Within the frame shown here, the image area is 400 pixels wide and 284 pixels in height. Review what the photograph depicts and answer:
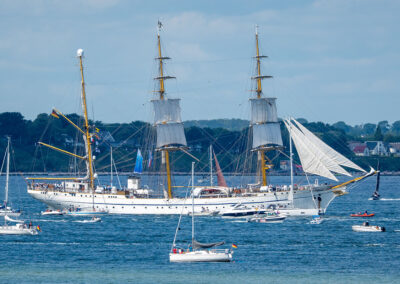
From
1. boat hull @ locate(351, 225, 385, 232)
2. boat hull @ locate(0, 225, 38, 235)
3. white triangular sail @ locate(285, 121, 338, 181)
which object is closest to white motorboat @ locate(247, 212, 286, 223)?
white triangular sail @ locate(285, 121, 338, 181)

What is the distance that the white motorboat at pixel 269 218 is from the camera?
9412 cm

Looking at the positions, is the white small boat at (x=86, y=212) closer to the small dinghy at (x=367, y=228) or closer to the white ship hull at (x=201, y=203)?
the white ship hull at (x=201, y=203)

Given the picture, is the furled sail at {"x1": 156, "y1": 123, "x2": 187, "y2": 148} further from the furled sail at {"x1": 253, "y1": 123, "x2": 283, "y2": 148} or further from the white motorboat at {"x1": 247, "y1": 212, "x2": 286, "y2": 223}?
the white motorboat at {"x1": 247, "y1": 212, "x2": 286, "y2": 223}

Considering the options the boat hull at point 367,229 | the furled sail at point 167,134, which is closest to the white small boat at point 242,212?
the furled sail at point 167,134

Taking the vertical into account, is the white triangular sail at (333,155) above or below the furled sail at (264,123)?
below

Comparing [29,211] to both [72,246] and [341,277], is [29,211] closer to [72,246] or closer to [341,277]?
[72,246]

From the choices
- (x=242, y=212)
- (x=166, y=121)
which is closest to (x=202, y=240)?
(x=242, y=212)

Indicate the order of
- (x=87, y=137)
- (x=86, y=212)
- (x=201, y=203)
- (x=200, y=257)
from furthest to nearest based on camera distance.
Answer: (x=87, y=137) → (x=86, y=212) → (x=201, y=203) → (x=200, y=257)

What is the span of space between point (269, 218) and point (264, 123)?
2021cm

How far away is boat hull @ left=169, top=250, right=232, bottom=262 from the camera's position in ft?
212

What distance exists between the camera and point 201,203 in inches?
4035

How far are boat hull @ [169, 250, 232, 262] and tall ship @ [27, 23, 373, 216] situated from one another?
116 feet

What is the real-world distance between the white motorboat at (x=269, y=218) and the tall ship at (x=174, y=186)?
390cm

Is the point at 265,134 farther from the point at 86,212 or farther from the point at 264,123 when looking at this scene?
the point at 86,212
